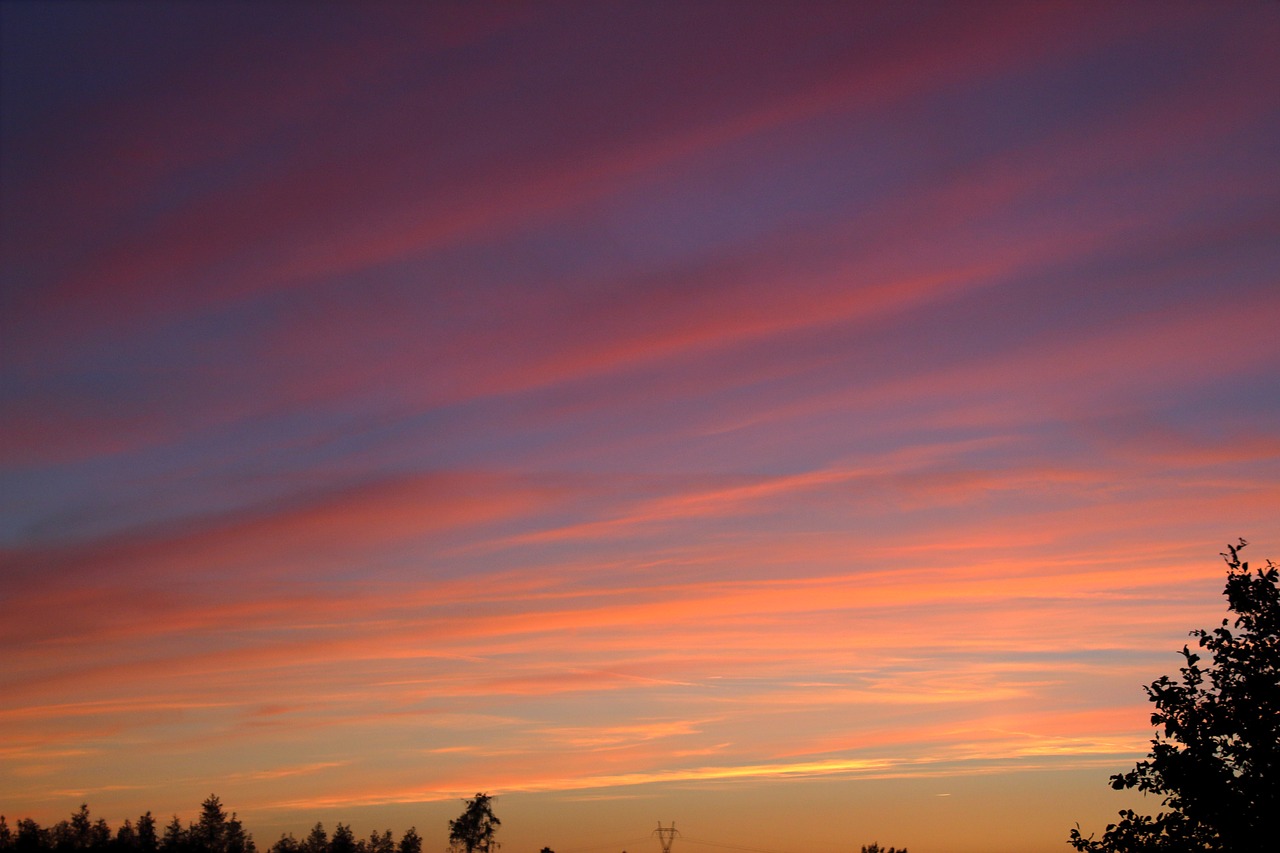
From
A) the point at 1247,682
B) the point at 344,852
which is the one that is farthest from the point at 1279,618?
the point at 344,852

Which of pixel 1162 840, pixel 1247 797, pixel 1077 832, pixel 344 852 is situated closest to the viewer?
pixel 1247 797

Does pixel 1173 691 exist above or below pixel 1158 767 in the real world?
above

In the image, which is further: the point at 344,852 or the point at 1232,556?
the point at 344,852

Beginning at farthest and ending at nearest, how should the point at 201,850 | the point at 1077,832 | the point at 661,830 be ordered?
the point at 661,830 < the point at 201,850 < the point at 1077,832

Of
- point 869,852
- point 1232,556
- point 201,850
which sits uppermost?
point 1232,556

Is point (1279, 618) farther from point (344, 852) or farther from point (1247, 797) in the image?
point (344, 852)

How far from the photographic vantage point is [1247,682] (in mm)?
32719

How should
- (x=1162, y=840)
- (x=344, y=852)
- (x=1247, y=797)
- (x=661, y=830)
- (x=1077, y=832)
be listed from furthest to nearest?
1. (x=661, y=830)
2. (x=344, y=852)
3. (x=1077, y=832)
4. (x=1162, y=840)
5. (x=1247, y=797)

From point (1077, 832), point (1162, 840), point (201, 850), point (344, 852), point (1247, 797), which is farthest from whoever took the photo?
point (344, 852)

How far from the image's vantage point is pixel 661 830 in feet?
646

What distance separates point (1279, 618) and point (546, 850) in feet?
606

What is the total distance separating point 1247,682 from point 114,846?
116 m

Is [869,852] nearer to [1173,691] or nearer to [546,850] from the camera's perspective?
[546,850]

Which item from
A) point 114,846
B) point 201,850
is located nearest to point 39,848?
point 114,846
